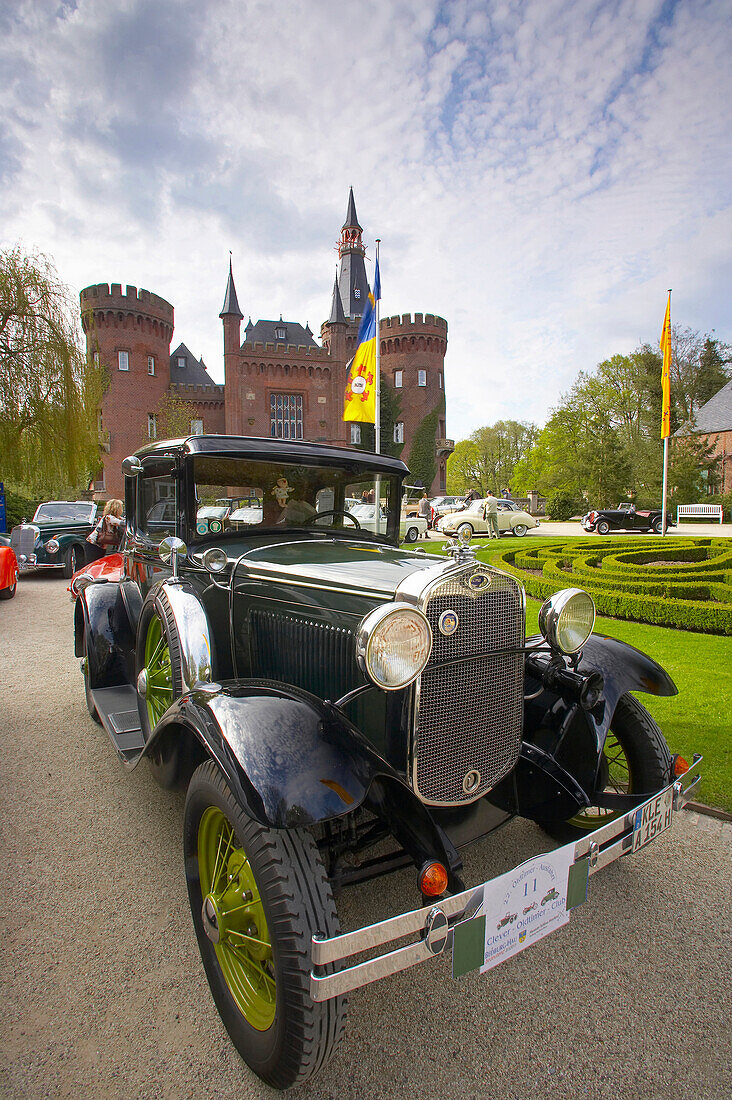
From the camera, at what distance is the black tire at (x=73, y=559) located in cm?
1335

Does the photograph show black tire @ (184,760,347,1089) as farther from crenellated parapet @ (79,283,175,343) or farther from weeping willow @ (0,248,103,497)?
crenellated parapet @ (79,283,175,343)

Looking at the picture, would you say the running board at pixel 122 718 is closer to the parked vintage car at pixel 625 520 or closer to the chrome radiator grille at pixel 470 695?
the chrome radiator grille at pixel 470 695

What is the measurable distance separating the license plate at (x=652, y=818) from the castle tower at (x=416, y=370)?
142 ft

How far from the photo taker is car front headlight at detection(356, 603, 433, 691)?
1878mm

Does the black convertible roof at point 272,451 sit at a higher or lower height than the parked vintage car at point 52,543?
higher

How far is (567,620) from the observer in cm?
262

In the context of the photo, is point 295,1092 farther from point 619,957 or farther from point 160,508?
point 160,508

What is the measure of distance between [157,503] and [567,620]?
105 inches

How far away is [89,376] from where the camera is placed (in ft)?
59.8

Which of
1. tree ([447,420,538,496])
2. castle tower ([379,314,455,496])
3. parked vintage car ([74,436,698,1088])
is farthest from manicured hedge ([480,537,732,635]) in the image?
tree ([447,420,538,496])

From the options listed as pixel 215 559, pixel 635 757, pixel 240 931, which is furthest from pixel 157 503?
pixel 635 757

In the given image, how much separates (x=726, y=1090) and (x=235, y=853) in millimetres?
1655

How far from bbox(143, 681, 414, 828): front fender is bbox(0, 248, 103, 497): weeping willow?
18.2m

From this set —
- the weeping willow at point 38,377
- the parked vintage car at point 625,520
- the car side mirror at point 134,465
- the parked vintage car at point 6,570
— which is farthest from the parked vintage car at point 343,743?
the parked vintage car at point 625,520
